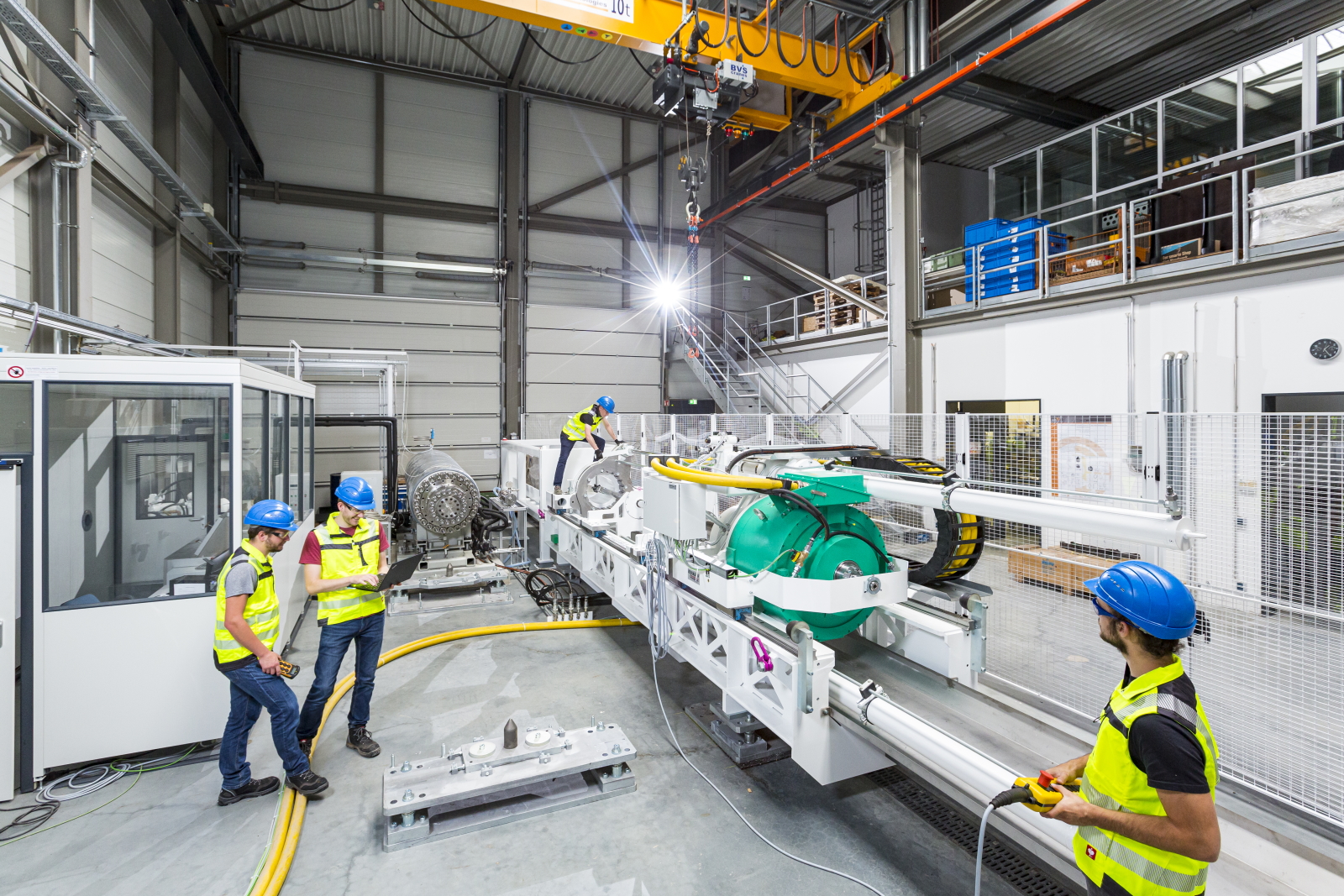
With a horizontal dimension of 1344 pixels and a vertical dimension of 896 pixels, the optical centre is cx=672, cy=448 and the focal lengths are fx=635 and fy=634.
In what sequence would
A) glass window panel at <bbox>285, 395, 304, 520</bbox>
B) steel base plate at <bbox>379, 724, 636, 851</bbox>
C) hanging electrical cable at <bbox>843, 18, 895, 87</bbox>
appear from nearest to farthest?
steel base plate at <bbox>379, 724, 636, 851</bbox> < glass window panel at <bbox>285, 395, 304, 520</bbox> < hanging electrical cable at <bbox>843, 18, 895, 87</bbox>

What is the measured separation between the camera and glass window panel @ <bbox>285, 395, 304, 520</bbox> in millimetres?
6316

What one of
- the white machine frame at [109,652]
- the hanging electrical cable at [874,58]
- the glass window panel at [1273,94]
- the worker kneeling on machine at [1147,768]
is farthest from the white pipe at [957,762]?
the hanging electrical cable at [874,58]

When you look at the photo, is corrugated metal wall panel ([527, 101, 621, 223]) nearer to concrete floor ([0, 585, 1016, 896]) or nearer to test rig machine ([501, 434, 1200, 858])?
test rig machine ([501, 434, 1200, 858])

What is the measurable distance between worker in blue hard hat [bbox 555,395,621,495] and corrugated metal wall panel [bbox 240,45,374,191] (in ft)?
32.1

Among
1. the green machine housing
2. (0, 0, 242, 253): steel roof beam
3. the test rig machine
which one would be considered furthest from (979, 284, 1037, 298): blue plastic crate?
(0, 0, 242, 253): steel roof beam

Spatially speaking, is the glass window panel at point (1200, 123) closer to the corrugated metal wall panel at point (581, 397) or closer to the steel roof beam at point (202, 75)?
the corrugated metal wall panel at point (581, 397)

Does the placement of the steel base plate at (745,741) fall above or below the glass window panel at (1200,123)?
below

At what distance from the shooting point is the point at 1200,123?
9781 mm

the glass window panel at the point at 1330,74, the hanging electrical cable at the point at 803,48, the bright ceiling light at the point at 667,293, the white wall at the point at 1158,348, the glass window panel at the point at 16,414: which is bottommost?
the glass window panel at the point at 16,414

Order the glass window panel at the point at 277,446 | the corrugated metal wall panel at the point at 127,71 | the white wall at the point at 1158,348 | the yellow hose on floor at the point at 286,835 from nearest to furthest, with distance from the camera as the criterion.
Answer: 1. the yellow hose on floor at the point at 286,835
2. the glass window panel at the point at 277,446
3. the white wall at the point at 1158,348
4. the corrugated metal wall panel at the point at 127,71

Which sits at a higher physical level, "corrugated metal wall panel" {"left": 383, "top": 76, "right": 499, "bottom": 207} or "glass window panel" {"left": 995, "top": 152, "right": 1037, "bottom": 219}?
"corrugated metal wall panel" {"left": 383, "top": 76, "right": 499, "bottom": 207}

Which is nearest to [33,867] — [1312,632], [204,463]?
[204,463]

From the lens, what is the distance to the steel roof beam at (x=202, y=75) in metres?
8.12

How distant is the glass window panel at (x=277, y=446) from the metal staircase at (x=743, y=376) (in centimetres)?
860
